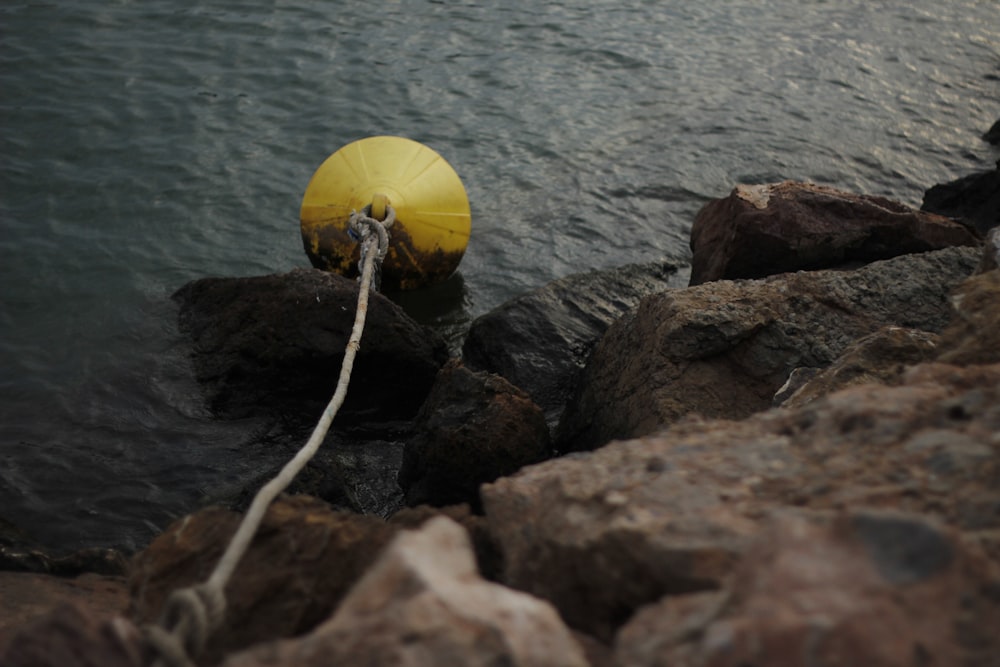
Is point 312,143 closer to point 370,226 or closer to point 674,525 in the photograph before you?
point 370,226

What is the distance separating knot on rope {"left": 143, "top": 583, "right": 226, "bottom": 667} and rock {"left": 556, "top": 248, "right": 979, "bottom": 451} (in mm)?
2346

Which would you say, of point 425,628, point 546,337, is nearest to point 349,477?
point 546,337

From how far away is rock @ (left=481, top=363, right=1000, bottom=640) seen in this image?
195cm

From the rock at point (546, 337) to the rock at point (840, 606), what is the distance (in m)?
3.68

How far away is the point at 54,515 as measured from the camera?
4.81m

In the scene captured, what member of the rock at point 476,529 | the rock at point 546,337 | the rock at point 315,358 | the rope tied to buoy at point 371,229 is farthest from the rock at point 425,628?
the rope tied to buoy at point 371,229

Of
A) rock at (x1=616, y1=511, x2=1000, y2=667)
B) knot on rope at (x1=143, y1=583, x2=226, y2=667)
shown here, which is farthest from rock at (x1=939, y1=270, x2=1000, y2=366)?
knot on rope at (x1=143, y1=583, x2=226, y2=667)

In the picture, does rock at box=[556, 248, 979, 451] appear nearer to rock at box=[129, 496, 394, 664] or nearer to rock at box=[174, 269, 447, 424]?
rock at box=[174, 269, 447, 424]

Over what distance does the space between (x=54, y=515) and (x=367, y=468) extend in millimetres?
1519

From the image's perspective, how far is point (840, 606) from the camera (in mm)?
1556

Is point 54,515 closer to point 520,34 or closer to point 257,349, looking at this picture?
point 257,349

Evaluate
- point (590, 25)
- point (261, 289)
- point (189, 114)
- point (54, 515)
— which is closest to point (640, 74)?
point (590, 25)

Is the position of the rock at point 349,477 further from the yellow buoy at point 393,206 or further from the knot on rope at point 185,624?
the knot on rope at point 185,624

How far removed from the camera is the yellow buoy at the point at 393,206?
6551 mm
